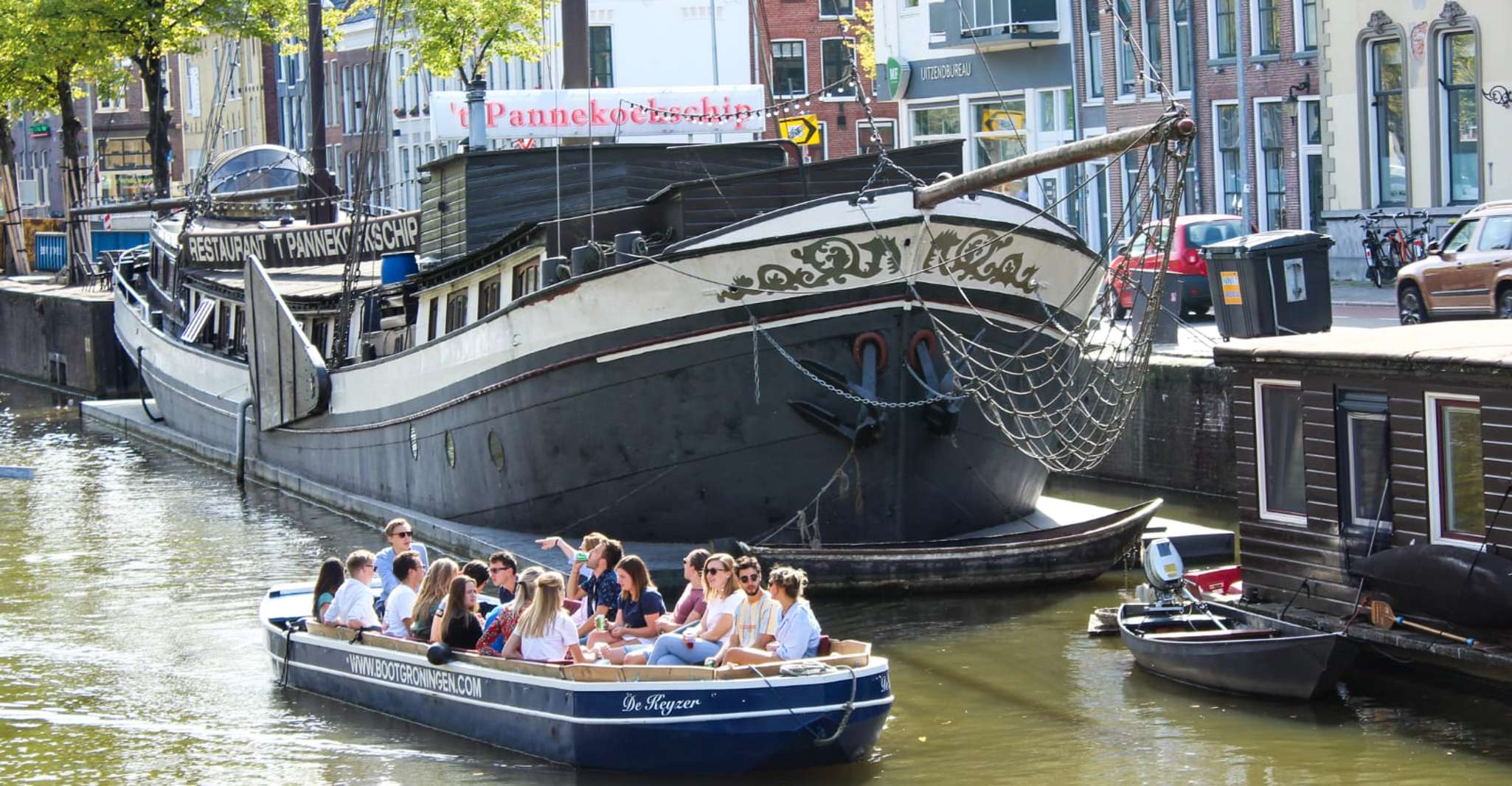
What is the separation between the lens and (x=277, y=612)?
55.9 feet

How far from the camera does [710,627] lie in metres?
13.6

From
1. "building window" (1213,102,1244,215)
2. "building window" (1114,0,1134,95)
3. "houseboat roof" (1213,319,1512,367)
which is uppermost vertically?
"building window" (1114,0,1134,95)

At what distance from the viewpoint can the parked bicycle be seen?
33156 mm

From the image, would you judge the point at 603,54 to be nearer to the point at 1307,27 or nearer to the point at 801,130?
the point at 1307,27

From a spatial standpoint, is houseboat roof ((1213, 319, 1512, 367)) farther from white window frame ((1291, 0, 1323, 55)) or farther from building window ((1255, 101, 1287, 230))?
building window ((1255, 101, 1287, 230))

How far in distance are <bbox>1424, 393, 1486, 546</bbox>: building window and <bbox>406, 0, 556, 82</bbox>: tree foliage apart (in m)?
34.5

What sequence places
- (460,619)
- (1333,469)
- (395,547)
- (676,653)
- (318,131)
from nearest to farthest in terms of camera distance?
(676,653) → (460,619) → (1333,469) → (395,547) → (318,131)

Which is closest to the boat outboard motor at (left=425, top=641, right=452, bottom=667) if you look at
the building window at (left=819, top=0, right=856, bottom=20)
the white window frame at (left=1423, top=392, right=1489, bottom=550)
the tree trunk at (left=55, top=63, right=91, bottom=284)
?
the white window frame at (left=1423, top=392, right=1489, bottom=550)

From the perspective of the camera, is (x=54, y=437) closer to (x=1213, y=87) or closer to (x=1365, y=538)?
(x=1213, y=87)

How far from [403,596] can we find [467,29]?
111ft

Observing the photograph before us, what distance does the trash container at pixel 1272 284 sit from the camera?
22.9 meters

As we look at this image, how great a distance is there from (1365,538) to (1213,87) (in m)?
25.7

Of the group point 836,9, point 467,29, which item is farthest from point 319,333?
point 836,9

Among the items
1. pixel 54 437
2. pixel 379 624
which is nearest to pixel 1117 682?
pixel 379 624
